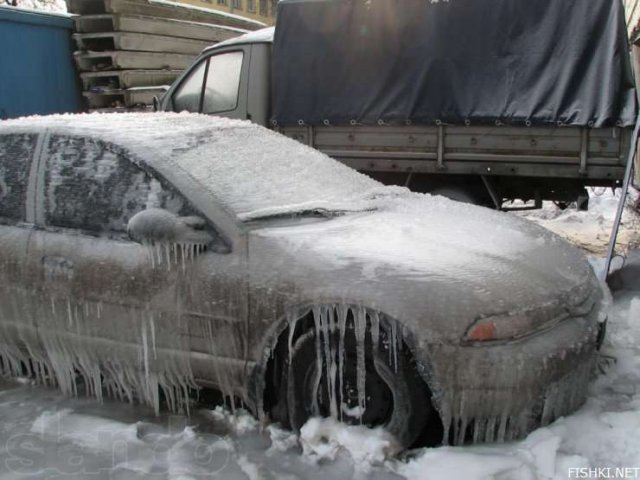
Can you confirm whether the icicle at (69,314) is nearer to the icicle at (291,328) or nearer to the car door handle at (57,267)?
the car door handle at (57,267)

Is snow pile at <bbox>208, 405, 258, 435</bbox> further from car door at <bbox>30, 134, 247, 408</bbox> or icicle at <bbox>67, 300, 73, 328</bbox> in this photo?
icicle at <bbox>67, 300, 73, 328</bbox>

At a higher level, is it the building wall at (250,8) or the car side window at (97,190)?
the building wall at (250,8)

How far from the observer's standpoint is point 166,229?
3.02 metres

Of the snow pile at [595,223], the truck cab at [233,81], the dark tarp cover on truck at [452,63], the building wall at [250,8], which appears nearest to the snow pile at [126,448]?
the dark tarp cover on truck at [452,63]

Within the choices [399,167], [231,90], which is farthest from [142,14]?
[399,167]

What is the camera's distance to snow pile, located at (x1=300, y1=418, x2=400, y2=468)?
279cm

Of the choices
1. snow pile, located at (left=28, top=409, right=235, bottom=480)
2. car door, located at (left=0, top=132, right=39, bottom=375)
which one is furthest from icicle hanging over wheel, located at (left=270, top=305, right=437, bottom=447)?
car door, located at (left=0, top=132, right=39, bottom=375)

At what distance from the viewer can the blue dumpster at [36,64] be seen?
9.24 metres

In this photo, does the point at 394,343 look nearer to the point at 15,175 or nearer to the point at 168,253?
the point at 168,253

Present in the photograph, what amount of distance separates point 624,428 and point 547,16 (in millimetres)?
4143

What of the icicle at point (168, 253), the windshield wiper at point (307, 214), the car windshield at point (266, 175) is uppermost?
the car windshield at point (266, 175)

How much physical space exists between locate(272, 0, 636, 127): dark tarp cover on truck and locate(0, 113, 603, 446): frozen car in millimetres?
2507

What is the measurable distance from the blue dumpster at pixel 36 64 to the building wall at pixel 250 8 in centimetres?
2815

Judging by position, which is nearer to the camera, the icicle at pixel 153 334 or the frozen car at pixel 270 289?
the frozen car at pixel 270 289
